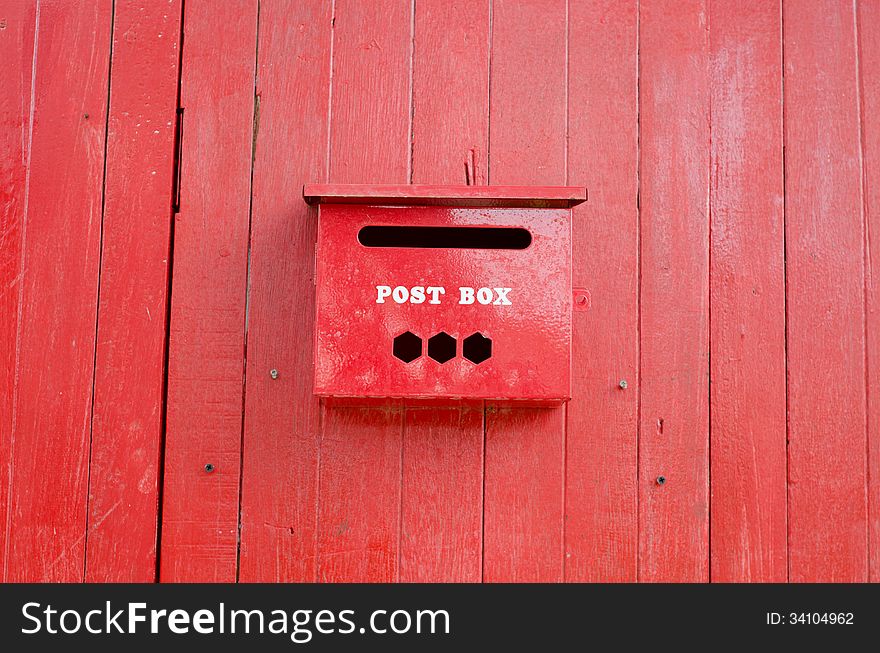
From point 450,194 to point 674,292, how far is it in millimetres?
527

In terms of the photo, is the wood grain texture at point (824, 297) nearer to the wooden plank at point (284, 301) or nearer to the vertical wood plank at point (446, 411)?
the vertical wood plank at point (446, 411)

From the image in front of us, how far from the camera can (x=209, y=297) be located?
1.53 m

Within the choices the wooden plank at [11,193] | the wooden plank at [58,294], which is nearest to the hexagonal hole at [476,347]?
the wooden plank at [58,294]

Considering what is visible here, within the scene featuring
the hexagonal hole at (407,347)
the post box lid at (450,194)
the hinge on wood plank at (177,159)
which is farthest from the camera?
the hinge on wood plank at (177,159)

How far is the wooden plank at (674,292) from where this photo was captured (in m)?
1.51

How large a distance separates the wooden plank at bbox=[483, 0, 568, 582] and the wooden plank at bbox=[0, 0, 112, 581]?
0.80 m

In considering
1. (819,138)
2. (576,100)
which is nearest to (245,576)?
(576,100)

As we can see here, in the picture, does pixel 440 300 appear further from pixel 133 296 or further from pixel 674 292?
pixel 133 296

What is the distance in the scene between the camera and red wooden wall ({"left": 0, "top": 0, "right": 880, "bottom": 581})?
1509 millimetres

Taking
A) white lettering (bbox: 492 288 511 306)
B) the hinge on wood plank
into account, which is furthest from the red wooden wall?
white lettering (bbox: 492 288 511 306)

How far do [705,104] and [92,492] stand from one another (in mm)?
1446

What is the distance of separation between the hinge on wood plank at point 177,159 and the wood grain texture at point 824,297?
1.23 meters

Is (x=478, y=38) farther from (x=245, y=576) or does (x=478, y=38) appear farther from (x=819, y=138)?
(x=245, y=576)

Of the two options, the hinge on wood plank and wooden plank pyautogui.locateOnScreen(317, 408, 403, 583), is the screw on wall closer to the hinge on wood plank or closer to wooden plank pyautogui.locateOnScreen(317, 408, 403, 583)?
wooden plank pyautogui.locateOnScreen(317, 408, 403, 583)
